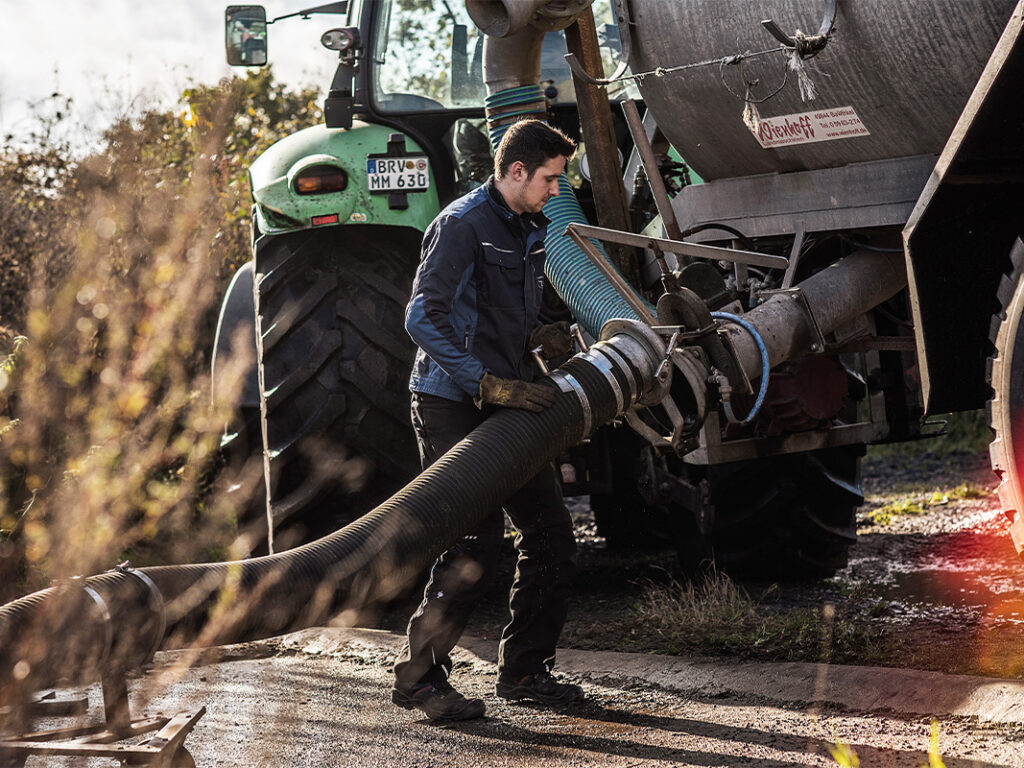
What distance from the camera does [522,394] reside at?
343 centimetres

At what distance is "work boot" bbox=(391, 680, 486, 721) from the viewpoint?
3934 mm

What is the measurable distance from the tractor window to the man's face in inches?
72.1

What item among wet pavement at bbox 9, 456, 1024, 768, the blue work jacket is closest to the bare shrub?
wet pavement at bbox 9, 456, 1024, 768

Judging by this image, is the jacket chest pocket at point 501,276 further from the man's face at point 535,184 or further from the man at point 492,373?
the man's face at point 535,184

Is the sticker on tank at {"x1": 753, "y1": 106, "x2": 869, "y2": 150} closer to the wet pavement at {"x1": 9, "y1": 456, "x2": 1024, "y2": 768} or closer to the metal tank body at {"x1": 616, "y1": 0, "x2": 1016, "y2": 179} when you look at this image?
the metal tank body at {"x1": 616, "y1": 0, "x2": 1016, "y2": 179}

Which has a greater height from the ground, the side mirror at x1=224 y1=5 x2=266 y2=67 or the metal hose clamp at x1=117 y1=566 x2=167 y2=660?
the side mirror at x1=224 y1=5 x2=266 y2=67

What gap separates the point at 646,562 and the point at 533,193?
322 cm

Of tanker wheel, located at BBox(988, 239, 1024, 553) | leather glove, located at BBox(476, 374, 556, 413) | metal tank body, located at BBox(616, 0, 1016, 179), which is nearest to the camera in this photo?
tanker wheel, located at BBox(988, 239, 1024, 553)

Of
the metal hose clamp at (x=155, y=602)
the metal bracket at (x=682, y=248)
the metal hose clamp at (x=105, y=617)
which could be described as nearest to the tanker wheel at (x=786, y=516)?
the metal bracket at (x=682, y=248)

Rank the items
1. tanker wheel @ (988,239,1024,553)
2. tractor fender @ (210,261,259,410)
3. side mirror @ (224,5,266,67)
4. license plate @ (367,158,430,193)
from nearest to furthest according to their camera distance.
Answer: tanker wheel @ (988,239,1024,553), license plate @ (367,158,430,193), side mirror @ (224,5,266,67), tractor fender @ (210,261,259,410)

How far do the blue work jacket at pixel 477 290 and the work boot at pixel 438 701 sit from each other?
908mm

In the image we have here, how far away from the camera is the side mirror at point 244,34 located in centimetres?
573

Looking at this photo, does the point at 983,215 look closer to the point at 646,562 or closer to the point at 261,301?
the point at 261,301

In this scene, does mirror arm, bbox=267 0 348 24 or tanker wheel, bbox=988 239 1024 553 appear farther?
mirror arm, bbox=267 0 348 24
